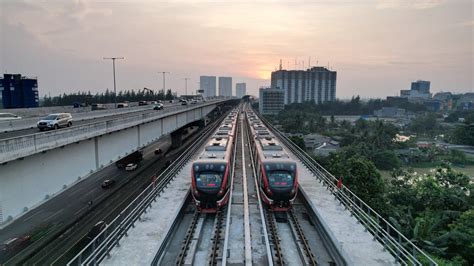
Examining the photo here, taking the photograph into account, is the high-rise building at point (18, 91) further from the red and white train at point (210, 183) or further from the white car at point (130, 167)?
the red and white train at point (210, 183)

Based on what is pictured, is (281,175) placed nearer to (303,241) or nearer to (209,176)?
(303,241)

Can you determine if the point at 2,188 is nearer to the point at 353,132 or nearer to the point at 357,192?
the point at 357,192

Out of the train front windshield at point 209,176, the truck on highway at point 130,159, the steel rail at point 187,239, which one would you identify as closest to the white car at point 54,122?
the train front windshield at point 209,176

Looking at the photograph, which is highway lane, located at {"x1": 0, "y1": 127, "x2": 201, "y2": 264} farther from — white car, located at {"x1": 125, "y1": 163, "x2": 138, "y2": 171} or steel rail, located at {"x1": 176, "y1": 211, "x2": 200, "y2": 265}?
steel rail, located at {"x1": 176, "y1": 211, "x2": 200, "y2": 265}

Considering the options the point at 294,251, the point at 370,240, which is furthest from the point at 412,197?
the point at 294,251

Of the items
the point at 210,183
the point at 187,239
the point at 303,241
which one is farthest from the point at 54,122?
the point at 303,241

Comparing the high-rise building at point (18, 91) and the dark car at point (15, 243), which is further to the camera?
the high-rise building at point (18, 91)
